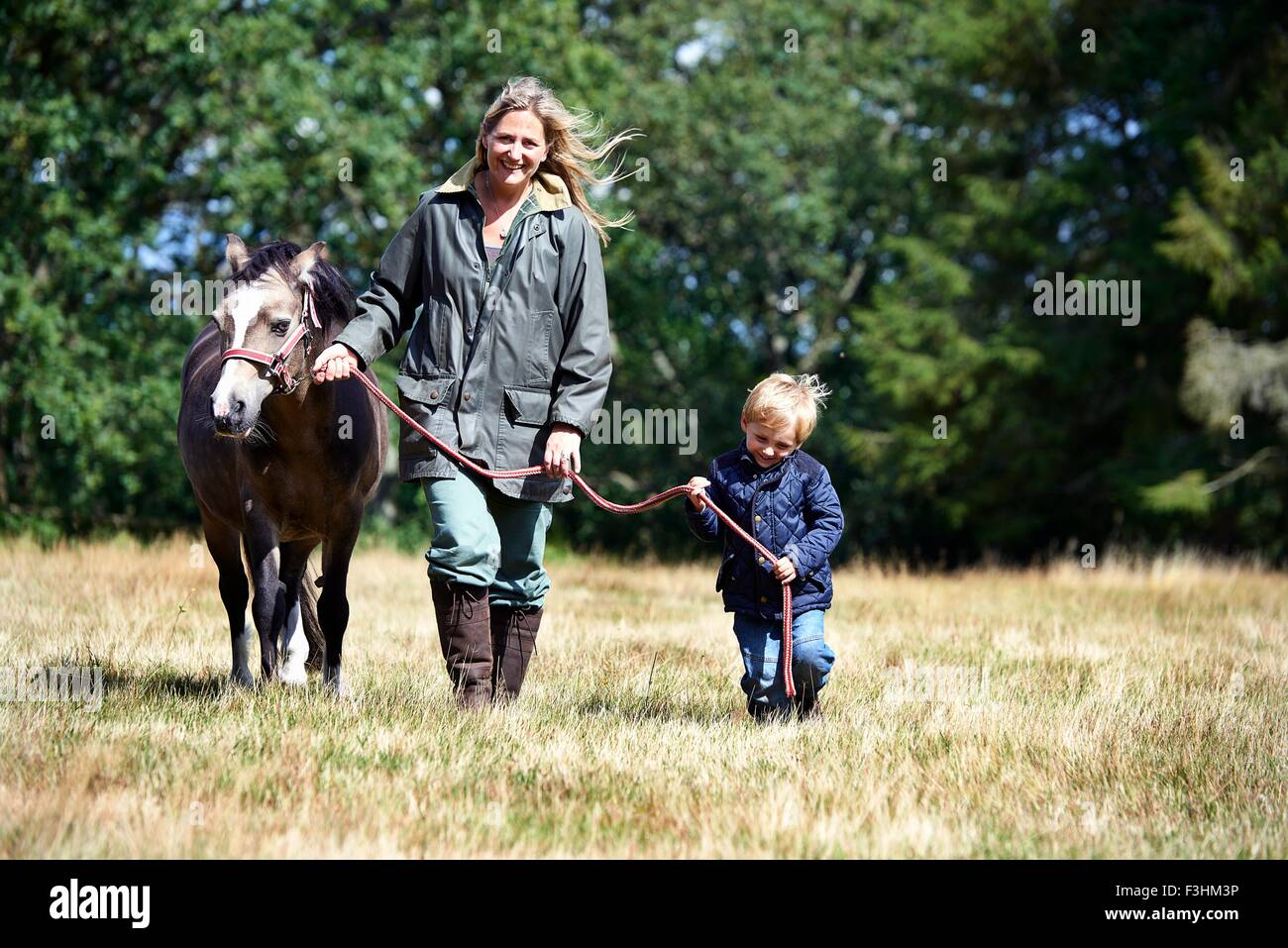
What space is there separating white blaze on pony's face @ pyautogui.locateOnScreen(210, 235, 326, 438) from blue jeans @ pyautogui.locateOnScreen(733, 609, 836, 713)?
2011 millimetres

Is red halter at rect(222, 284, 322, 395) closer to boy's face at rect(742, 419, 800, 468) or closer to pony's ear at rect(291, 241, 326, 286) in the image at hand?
pony's ear at rect(291, 241, 326, 286)

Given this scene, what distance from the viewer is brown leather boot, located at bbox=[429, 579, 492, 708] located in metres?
4.67

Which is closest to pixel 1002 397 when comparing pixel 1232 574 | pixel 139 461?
pixel 1232 574

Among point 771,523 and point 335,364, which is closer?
point 335,364

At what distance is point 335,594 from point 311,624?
757 millimetres

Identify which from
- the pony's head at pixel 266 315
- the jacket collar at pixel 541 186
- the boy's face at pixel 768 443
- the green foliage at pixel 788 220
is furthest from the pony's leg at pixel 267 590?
the green foliage at pixel 788 220

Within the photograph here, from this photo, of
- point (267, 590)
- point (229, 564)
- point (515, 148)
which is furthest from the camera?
point (229, 564)

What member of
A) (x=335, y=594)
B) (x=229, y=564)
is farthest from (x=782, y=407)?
(x=229, y=564)

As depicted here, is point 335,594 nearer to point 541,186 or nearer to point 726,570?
point 726,570

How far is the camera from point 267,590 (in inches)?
223

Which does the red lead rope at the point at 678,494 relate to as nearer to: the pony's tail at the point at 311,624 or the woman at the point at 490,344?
the woman at the point at 490,344

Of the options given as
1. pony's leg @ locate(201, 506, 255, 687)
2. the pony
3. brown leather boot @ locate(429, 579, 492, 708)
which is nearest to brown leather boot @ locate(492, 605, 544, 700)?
brown leather boot @ locate(429, 579, 492, 708)

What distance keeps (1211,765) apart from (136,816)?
3.41 metres

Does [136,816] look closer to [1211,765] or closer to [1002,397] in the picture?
[1211,765]
